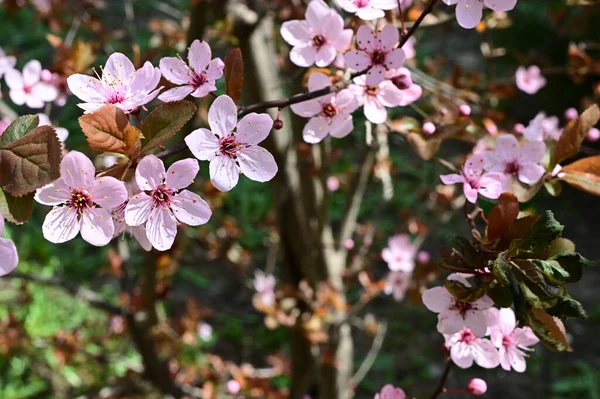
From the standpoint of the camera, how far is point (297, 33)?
78 centimetres

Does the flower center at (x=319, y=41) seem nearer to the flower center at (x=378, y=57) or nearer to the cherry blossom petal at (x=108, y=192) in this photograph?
the flower center at (x=378, y=57)

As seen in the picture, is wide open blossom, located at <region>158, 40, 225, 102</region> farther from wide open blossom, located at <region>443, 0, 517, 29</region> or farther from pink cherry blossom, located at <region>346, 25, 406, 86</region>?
wide open blossom, located at <region>443, 0, 517, 29</region>

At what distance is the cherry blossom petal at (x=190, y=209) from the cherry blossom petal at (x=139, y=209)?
3 centimetres

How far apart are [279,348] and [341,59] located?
7.94 feet

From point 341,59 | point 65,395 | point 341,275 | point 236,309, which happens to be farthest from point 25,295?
point 341,59

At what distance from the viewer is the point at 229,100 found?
593 mm

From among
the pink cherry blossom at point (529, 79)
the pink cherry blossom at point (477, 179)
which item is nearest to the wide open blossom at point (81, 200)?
the pink cherry blossom at point (477, 179)

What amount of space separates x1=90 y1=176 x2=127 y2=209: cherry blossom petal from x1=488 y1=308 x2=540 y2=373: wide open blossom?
1.49 feet

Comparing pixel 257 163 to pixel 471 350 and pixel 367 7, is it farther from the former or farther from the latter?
pixel 471 350

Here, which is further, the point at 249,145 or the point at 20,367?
the point at 20,367

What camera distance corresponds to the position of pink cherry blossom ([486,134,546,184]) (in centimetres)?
76

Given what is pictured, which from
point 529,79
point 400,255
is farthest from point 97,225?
point 529,79

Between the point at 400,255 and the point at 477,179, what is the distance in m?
1.33

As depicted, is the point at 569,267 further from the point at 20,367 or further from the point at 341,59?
the point at 20,367
